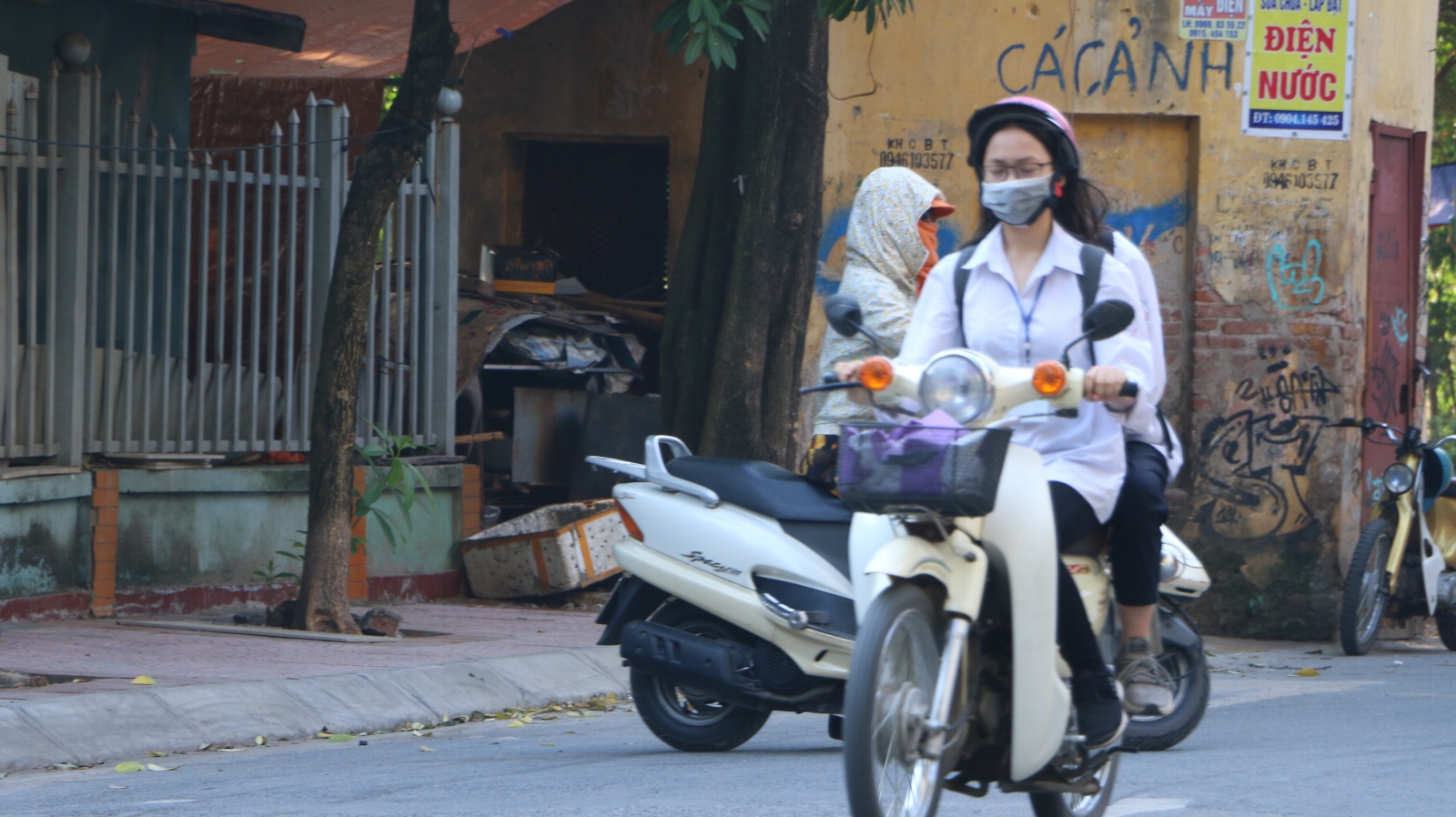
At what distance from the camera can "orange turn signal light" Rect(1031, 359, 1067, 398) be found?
10.9 ft

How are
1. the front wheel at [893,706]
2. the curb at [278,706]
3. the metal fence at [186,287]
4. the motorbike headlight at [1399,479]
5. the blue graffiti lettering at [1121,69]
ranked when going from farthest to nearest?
1. the blue graffiti lettering at [1121,69]
2. the motorbike headlight at [1399,479]
3. the metal fence at [186,287]
4. the curb at [278,706]
5. the front wheel at [893,706]

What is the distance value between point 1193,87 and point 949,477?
311 inches

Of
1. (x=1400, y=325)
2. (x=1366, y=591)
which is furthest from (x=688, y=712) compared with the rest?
(x=1400, y=325)

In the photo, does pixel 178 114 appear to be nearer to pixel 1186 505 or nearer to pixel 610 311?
pixel 610 311

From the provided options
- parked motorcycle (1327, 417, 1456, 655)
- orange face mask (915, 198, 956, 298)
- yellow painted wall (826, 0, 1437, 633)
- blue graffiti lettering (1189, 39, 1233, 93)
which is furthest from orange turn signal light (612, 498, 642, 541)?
blue graffiti lettering (1189, 39, 1233, 93)

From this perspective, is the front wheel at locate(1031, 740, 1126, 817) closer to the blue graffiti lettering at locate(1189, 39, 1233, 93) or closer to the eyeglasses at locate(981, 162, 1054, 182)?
the eyeglasses at locate(981, 162, 1054, 182)

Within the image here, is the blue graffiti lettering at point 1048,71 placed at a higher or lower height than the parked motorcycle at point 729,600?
higher

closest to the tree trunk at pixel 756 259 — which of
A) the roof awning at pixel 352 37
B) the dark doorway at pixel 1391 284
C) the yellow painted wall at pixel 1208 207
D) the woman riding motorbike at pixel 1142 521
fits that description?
the yellow painted wall at pixel 1208 207

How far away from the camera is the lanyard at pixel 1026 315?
3.74m

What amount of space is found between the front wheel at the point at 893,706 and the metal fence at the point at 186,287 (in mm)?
5714

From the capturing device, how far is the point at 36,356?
26.5ft

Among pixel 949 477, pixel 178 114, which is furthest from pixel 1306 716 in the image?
pixel 178 114

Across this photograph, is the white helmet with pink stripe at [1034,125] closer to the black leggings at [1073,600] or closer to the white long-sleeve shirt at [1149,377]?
the white long-sleeve shirt at [1149,377]

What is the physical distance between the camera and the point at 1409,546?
9938 millimetres
